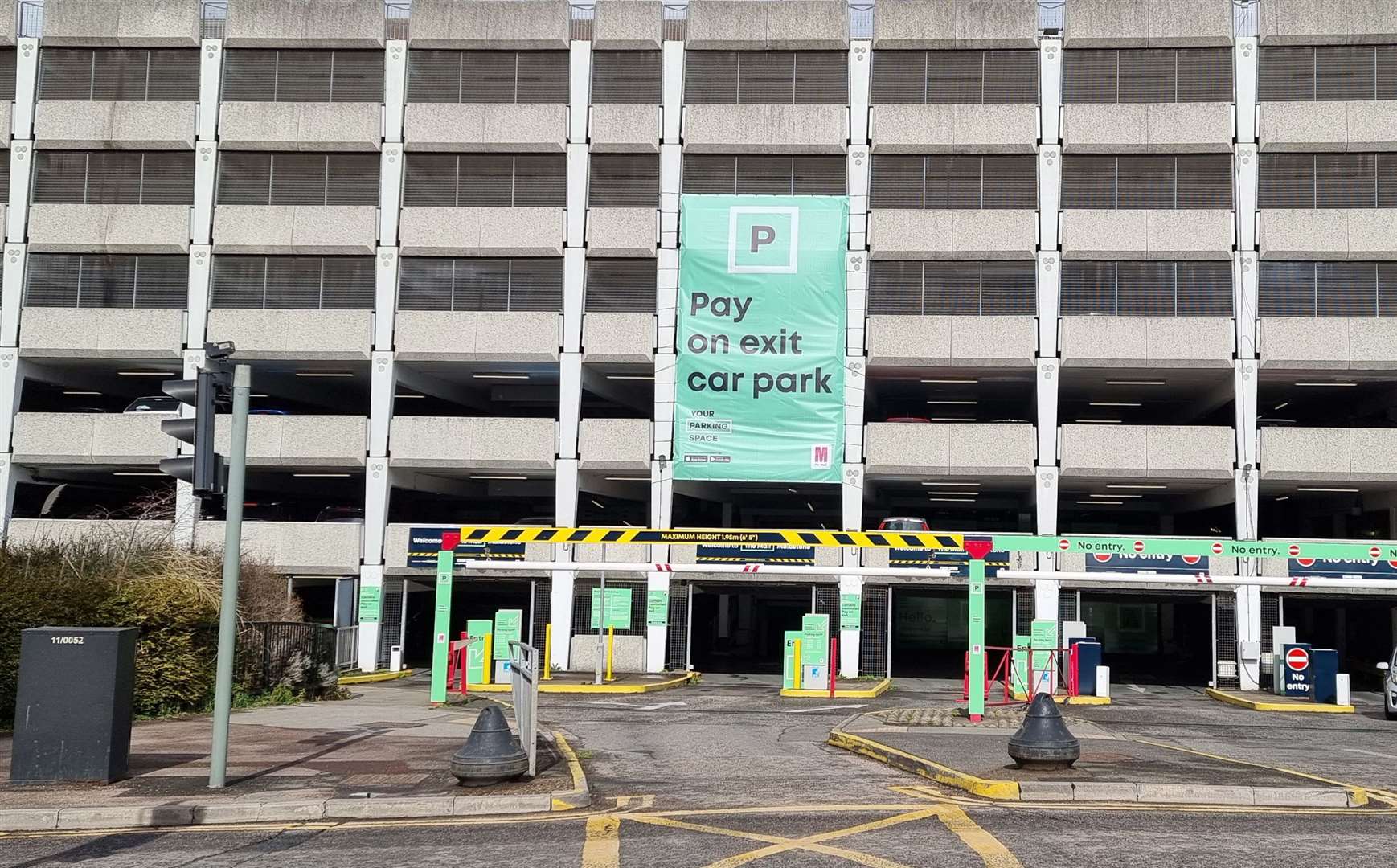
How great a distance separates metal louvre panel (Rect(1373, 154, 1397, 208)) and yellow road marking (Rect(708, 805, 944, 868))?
32340 millimetres

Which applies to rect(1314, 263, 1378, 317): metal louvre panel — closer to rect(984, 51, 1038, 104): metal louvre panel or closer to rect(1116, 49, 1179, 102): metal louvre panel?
rect(1116, 49, 1179, 102): metal louvre panel

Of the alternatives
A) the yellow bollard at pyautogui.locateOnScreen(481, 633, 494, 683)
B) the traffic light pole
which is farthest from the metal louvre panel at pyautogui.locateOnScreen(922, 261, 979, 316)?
the traffic light pole

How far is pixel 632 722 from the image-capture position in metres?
22.1

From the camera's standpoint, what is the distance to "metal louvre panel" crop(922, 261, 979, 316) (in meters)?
38.1

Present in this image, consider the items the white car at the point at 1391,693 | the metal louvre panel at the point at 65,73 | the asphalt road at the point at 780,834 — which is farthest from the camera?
the metal louvre panel at the point at 65,73

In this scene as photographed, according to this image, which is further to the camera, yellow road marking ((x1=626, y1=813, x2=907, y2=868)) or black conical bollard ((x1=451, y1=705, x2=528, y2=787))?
black conical bollard ((x1=451, y1=705, x2=528, y2=787))

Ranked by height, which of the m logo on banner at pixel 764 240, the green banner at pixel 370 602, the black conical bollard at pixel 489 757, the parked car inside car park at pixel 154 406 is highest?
the m logo on banner at pixel 764 240

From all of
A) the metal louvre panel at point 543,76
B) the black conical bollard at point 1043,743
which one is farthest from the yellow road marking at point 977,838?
the metal louvre panel at point 543,76

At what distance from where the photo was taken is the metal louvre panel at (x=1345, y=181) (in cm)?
3747

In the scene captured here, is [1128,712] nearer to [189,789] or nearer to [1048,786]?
[1048,786]

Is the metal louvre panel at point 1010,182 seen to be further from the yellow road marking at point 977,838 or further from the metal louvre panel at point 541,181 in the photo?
the yellow road marking at point 977,838

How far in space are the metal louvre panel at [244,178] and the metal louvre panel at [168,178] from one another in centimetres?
96

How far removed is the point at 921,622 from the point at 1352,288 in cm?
1874

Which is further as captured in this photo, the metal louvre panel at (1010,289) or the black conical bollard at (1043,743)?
the metal louvre panel at (1010,289)
